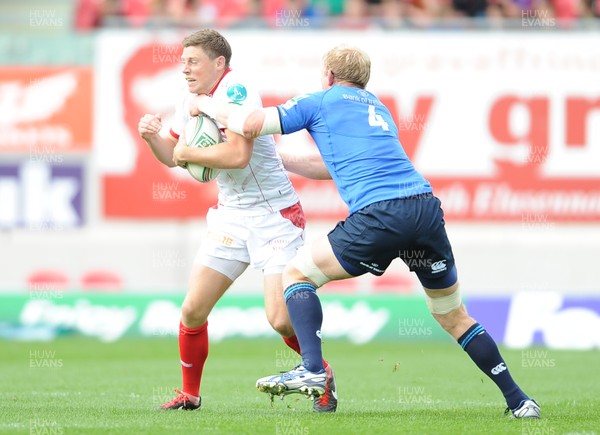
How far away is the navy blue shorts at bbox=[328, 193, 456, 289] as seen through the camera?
22.0ft

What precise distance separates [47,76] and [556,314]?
7.46 m

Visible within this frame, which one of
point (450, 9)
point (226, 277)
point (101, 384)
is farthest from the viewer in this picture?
point (450, 9)

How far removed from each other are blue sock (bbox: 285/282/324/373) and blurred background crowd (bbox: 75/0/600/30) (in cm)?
965

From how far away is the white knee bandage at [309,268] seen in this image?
6.88 meters

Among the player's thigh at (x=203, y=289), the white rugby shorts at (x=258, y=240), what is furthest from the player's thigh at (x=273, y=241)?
the player's thigh at (x=203, y=289)

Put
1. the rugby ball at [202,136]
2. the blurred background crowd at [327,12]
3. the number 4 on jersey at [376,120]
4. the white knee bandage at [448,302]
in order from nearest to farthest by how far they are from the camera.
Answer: the number 4 on jersey at [376,120], the white knee bandage at [448,302], the rugby ball at [202,136], the blurred background crowd at [327,12]

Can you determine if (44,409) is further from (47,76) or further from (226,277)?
(47,76)

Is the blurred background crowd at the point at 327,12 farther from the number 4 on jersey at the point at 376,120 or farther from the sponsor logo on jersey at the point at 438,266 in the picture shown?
the sponsor logo on jersey at the point at 438,266

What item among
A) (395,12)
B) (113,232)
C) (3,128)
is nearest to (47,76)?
(3,128)

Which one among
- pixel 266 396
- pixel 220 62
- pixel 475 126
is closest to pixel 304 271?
pixel 220 62

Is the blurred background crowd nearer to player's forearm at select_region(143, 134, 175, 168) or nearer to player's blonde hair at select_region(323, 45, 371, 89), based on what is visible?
player's forearm at select_region(143, 134, 175, 168)

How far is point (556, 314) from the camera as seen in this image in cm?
1441

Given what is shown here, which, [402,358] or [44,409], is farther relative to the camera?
[402,358]

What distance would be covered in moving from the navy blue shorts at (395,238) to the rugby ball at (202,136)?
1.00 metres
